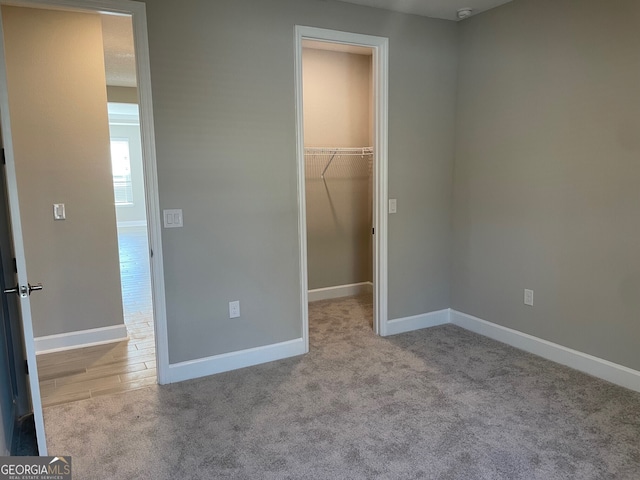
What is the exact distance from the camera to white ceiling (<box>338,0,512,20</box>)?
328 cm

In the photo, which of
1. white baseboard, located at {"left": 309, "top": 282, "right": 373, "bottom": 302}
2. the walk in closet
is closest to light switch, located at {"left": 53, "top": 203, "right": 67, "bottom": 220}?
the walk in closet

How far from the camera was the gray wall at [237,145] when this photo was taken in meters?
2.82

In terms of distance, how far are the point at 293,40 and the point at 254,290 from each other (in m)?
1.81

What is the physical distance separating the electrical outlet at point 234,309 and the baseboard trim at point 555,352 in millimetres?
2052

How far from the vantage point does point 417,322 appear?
3.96 metres

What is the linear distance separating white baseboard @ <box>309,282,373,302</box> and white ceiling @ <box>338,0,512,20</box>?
2881 millimetres

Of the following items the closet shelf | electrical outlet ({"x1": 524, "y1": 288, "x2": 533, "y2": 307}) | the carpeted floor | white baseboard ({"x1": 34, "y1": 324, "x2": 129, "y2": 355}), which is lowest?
the carpeted floor

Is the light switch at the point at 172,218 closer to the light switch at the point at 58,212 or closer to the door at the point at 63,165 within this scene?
the door at the point at 63,165

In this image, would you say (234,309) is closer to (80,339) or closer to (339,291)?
(80,339)

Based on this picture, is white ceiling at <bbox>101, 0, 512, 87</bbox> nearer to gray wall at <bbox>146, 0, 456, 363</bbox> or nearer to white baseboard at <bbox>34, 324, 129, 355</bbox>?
gray wall at <bbox>146, 0, 456, 363</bbox>

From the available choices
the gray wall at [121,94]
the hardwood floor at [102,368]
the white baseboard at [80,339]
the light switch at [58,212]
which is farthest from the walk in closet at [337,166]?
the gray wall at [121,94]

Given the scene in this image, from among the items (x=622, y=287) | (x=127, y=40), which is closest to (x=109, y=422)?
(x=622, y=287)

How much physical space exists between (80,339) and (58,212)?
1.08 metres

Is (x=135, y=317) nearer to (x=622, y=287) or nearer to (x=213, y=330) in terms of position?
(x=213, y=330)
